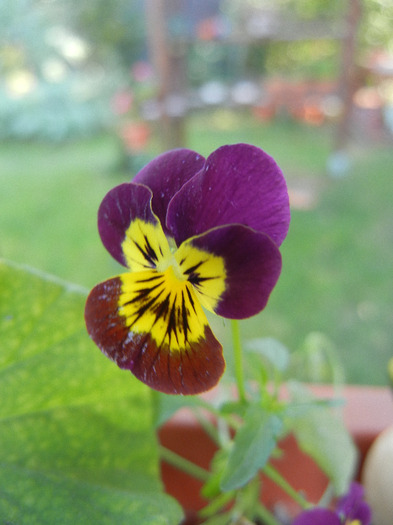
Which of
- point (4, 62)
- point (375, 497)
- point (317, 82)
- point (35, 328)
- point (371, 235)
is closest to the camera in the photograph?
point (35, 328)

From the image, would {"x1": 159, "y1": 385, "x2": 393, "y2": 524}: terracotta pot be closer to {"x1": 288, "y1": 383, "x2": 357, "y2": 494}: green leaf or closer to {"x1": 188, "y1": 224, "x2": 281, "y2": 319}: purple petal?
{"x1": 288, "y1": 383, "x2": 357, "y2": 494}: green leaf

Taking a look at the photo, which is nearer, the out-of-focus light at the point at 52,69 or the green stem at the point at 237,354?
the green stem at the point at 237,354

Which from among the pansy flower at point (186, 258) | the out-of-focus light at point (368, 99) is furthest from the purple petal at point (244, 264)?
the out-of-focus light at point (368, 99)

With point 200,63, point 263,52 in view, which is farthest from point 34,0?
point 263,52

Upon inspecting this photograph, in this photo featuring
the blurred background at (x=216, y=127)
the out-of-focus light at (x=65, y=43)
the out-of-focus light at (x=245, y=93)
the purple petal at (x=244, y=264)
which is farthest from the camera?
the out-of-focus light at (x=245, y=93)

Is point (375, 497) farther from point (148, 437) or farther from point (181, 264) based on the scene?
point (181, 264)

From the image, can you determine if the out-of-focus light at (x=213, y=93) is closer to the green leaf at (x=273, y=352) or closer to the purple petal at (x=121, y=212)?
the green leaf at (x=273, y=352)
